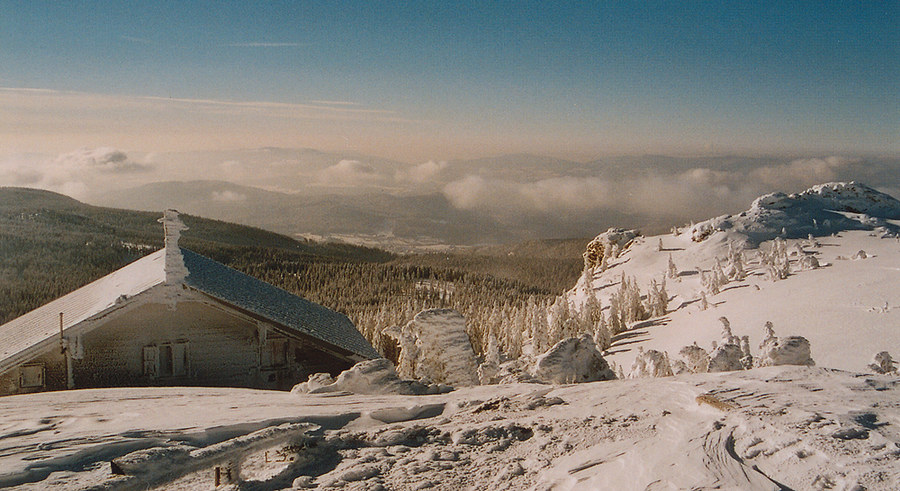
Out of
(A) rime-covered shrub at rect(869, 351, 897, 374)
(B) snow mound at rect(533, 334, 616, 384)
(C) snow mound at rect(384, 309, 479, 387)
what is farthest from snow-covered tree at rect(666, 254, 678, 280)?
(B) snow mound at rect(533, 334, 616, 384)

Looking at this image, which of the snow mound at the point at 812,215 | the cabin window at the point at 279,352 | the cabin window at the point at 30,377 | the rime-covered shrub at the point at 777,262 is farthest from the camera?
the snow mound at the point at 812,215

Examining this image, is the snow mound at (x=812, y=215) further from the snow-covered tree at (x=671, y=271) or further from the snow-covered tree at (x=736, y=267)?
the snow-covered tree at (x=671, y=271)

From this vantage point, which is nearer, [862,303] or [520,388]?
[520,388]

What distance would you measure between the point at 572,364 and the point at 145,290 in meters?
10.3

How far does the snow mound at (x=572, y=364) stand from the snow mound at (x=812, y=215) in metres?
38.0

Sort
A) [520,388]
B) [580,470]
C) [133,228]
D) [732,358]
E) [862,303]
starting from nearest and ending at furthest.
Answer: [580,470]
[520,388]
[732,358]
[862,303]
[133,228]

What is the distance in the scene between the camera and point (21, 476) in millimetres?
5375

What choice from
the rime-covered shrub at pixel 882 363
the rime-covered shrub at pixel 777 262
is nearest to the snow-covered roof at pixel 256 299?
the rime-covered shrub at pixel 882 363

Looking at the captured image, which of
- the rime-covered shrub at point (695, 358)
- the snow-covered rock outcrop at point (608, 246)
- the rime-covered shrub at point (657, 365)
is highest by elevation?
the snow-covered rock outcrop at point (608, 246)

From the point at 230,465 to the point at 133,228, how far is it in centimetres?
16644

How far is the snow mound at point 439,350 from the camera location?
12.5m

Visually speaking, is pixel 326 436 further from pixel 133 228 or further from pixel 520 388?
pixel 133 228

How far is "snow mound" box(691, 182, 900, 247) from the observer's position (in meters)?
44.8

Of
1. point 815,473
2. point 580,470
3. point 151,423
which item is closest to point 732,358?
point 815,473
